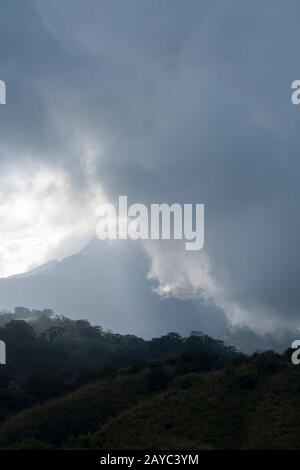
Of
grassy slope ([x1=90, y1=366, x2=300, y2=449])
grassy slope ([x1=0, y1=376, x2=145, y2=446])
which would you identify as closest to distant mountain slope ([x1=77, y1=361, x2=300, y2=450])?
grassy slope ([x1=90, y1=366, x2=300, y2=449])

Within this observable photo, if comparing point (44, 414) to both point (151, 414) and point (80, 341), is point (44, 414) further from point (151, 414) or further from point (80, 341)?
point (80, 341)

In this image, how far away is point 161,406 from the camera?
3878 centimetres

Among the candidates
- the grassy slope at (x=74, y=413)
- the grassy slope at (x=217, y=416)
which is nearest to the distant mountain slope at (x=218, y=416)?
the grassy slope at (x=217, y=416)

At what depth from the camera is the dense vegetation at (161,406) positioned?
103 ft

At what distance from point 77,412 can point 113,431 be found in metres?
7.97

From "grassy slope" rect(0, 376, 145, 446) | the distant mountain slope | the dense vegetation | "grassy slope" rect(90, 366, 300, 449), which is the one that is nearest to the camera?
the distant mountain slope

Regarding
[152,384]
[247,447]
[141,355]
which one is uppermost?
[141,355]

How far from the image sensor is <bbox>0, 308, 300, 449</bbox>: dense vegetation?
1241 inches

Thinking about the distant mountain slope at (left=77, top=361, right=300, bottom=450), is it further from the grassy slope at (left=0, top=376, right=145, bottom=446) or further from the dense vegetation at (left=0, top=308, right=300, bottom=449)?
the grassy slope at (left=0, top=376, right=145, bottom=446)

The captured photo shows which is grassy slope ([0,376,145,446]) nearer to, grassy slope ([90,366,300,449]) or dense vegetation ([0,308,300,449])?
dense vegetation ([0,308,300,449])

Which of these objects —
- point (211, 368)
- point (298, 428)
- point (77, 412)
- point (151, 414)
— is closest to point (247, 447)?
point (298, 428)

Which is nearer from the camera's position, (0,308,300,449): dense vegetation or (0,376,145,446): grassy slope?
(0,308,300,449): dense vegetation

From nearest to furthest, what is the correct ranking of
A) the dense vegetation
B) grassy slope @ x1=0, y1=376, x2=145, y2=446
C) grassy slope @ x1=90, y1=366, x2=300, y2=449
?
grassy slope @ x1=90, y1=366, x2=300, y2=449, the dense vegetation, grassy slope @ x1=0, y1=376, x2=145, y2=446
